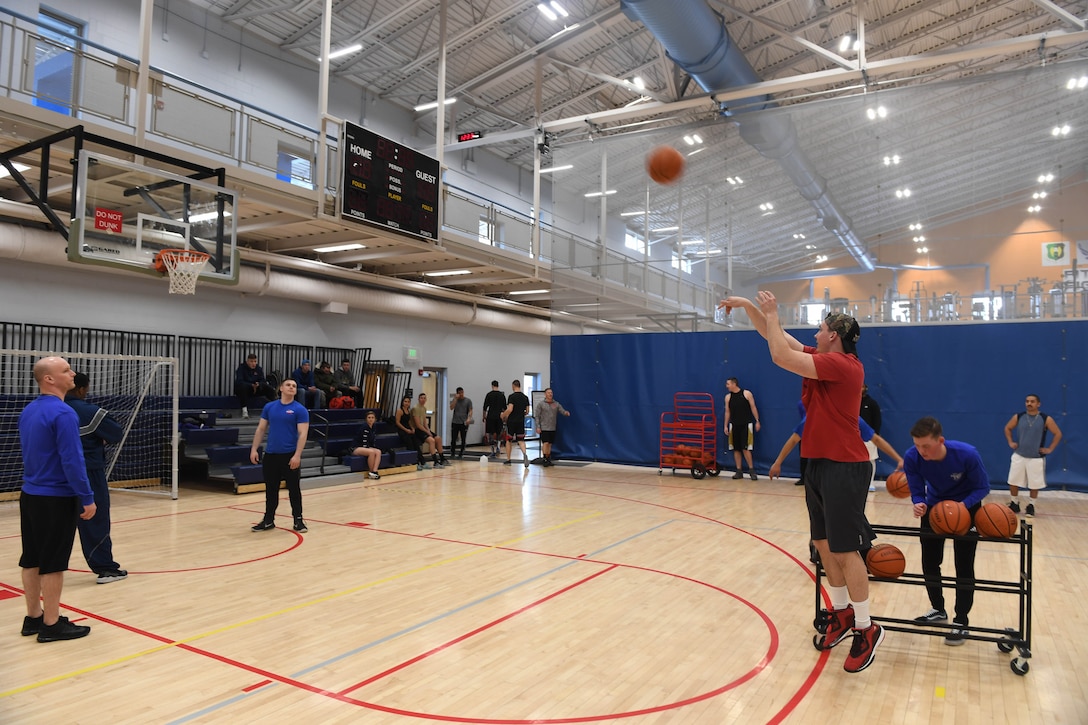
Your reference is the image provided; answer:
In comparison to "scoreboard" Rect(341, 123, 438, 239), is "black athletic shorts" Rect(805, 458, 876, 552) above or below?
below

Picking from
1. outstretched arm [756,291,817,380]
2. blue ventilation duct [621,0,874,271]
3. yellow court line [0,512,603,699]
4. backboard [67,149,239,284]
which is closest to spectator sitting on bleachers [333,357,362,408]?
backboard [67,149,239,284]

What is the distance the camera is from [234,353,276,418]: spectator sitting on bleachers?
1334 cm

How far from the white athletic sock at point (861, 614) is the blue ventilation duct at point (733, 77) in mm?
9507

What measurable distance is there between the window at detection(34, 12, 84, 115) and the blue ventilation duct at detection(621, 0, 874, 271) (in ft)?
25.0

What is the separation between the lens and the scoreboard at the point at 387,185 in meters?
10.9

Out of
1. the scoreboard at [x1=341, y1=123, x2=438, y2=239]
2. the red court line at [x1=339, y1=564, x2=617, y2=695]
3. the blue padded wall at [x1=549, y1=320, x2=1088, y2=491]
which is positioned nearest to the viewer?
the red court line at [x1=339, y1=564, x2=617, y2=695]

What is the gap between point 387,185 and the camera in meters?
11.5

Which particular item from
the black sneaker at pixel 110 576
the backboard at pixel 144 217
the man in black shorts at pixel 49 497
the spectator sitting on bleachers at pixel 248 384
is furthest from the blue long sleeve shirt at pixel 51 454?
the spectator sitting on bleachers at pixel 248 384

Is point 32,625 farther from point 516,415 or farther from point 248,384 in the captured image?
point 516,415

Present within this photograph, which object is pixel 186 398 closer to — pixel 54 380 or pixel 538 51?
pixel 54 380

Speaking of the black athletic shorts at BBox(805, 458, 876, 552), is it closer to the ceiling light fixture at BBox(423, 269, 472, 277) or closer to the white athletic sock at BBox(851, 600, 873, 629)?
the white athletic sock at BBox(851, 600, 873, 629)

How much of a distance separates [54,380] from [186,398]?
8722 millimetres

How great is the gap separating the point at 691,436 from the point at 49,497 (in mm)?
11822

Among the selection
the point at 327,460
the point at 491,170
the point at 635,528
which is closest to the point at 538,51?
the point at 491,170
